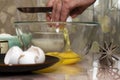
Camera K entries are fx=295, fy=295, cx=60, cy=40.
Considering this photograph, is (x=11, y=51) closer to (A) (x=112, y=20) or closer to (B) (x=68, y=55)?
(B) (x=68, y=55)

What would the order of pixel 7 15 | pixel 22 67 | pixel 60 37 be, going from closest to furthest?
pixel 22 67 → pixel 60 37 → pixel 7 15

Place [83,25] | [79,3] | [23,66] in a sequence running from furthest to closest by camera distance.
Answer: [79,3] < [83,25] < [23,66]

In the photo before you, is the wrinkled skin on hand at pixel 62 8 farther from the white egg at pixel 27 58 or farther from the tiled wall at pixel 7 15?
the tiled wall at pixel 7 15

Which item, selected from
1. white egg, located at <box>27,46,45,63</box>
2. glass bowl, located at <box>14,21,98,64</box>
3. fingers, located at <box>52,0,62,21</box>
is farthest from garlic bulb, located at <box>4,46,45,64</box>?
Result: fingers, located at <box>52,0,62,21</box>

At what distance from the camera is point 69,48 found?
95 cm

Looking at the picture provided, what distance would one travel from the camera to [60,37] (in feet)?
3.04

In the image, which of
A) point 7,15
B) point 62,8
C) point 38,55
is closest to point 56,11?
point 62,8

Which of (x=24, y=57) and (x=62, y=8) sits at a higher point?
(x=62, y=8)

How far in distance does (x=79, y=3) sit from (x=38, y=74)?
375mm

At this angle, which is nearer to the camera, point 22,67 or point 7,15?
point 22,67

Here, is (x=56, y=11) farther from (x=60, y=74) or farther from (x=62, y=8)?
(x=60, y=74)

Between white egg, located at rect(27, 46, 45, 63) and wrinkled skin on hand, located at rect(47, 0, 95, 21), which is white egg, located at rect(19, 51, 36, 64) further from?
wrinkled skin on hand, located at rect(47, 0, 95, 21)

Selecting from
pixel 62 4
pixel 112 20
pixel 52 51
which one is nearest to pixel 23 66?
pixel 52 51

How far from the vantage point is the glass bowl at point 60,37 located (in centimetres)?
90
